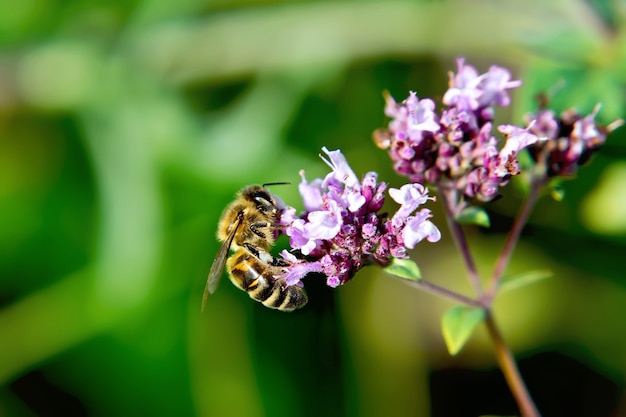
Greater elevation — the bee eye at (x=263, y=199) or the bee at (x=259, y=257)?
the bee eye at (x=263, y=199)

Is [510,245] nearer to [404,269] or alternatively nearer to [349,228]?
[404,269]

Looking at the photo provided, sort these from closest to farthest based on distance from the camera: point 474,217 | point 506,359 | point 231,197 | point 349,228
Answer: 1. point 349,228
2. point 474,217
3. point 506,359
4. point 231,197

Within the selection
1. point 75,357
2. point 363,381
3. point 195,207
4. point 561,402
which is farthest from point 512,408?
point 75,357

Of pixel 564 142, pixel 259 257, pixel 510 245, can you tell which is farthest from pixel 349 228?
pixel 564 142

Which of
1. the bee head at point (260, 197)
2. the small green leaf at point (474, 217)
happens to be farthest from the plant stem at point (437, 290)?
the bee head at point (260, 197)

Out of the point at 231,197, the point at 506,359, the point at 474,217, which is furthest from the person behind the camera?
the point at 231,197

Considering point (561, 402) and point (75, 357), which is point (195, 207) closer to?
point (75, 357)

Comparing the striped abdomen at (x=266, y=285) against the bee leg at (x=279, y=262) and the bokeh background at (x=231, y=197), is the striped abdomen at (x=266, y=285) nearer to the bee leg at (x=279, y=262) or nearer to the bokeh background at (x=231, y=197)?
the bee leg at (x=279, y=262)
